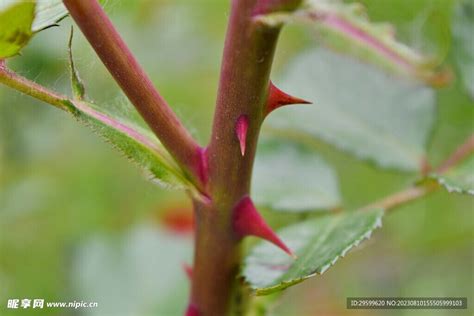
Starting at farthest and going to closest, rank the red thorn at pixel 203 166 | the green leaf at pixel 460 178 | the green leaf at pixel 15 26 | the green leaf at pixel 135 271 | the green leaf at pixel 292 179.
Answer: the green leaf at pixel 135 271, the green leaf at pixel 292 179, the green leaf at pixel 460 178, the red thorn at pixel 203 166, the green leaf at pixel 15 26

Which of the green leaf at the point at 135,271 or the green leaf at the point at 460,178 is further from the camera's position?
the green leaf at the point at 135,271

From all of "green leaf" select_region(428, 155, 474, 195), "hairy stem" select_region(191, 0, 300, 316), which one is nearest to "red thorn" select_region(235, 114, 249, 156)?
"hairy stem" select_region(191, 0, 300, 316)

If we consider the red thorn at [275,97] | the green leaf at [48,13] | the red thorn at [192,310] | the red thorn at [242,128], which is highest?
the green leaf at [48,13]

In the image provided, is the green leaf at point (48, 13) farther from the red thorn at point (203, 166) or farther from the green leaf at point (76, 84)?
the red thorn at point (203, 166)

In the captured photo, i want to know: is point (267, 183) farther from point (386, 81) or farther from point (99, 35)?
point (99, 35)

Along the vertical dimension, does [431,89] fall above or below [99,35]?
above

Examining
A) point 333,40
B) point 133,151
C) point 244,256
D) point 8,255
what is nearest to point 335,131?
point 333,40

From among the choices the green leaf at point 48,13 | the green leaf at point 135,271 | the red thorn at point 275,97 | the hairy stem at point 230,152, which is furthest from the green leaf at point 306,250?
the green leaf at point 135,271
